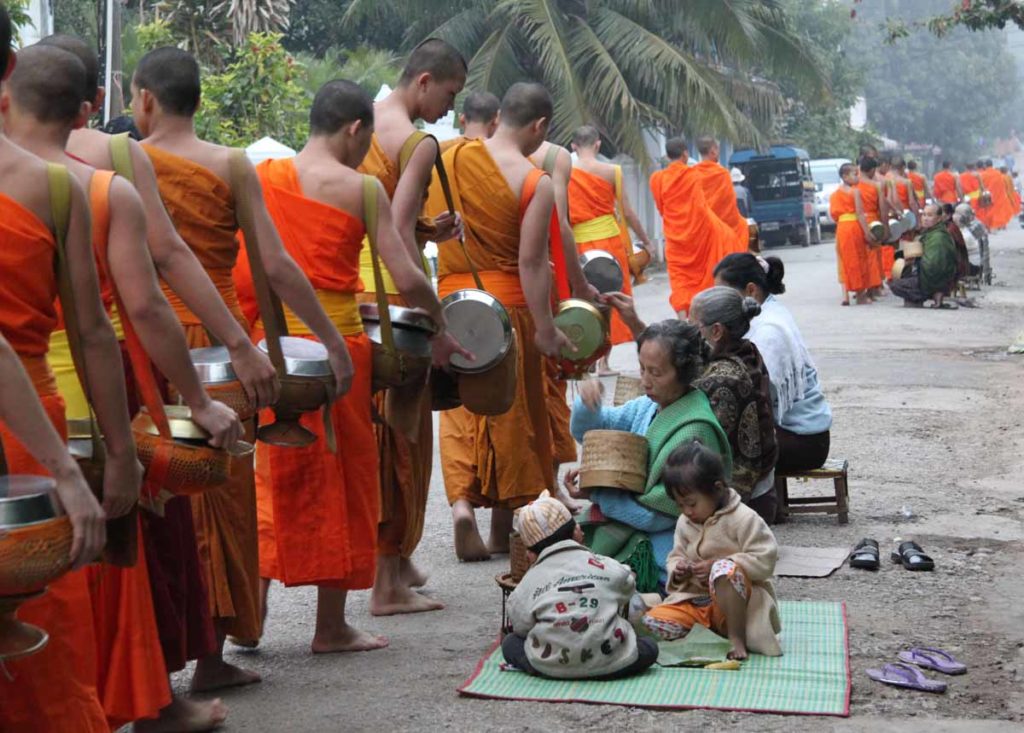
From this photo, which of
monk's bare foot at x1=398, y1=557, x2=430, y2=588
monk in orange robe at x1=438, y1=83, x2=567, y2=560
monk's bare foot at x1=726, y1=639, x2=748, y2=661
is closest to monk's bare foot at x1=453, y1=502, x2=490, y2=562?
monk in orange robe at x1=438, y1=83, x2=567, y2=560

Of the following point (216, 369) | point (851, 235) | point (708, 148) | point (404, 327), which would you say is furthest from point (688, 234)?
point (216, 369)

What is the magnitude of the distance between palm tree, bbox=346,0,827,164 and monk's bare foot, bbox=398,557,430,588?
1880 cm

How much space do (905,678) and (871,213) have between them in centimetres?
1543

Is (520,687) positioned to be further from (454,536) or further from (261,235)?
(454,536)

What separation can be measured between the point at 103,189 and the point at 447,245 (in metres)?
3.08

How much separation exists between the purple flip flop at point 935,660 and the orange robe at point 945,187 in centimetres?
2406

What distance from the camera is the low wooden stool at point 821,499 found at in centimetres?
739

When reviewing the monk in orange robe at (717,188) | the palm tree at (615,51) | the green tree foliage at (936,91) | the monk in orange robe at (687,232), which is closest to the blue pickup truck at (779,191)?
the palm tree at (615,51)

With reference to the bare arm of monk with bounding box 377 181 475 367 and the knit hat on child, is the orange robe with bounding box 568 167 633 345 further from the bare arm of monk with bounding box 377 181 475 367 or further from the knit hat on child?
the knit hat on child

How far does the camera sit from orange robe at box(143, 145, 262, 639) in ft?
15.3

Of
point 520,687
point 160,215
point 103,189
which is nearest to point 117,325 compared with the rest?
point 160,215

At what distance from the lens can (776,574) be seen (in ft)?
21.1

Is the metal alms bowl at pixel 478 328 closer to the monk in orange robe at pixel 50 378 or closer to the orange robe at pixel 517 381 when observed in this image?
the orange robe at pixel 517 381

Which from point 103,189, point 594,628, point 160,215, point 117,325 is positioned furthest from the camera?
point 594,628
